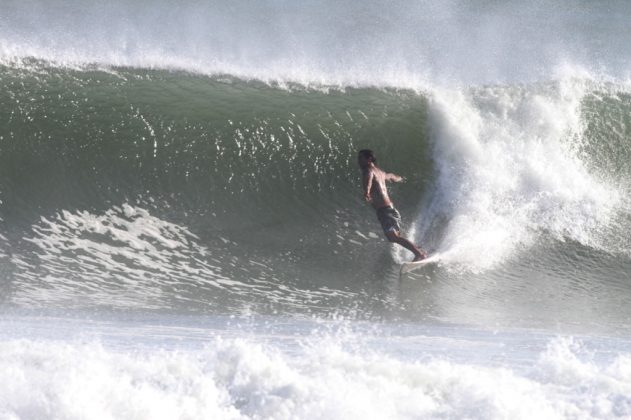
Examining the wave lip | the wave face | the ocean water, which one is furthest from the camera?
the wave lip

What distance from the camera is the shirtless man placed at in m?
8.33

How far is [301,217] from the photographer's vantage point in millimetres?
9289

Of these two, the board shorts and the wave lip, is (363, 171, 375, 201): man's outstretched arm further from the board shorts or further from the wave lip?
the wave lip

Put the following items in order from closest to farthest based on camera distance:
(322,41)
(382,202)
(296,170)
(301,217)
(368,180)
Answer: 1. (368,180)
2. (382,202)
3. (301,217)
4. (296,170)
5. (322,41)

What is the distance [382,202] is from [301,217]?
45.9 inches

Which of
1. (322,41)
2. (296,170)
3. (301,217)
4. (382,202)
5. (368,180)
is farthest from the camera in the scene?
(322,41)

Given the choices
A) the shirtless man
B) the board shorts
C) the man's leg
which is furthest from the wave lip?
the man's leg

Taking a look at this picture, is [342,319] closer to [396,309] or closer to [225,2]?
[396,309]

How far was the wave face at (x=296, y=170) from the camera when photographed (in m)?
8.02

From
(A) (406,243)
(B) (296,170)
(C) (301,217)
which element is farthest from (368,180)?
(B) (296,170)

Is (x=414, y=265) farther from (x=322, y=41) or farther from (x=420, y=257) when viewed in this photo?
(x=322, y=41)

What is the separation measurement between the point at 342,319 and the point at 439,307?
98 cm

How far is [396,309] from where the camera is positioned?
7.73m

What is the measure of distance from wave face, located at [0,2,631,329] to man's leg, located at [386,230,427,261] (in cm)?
19
